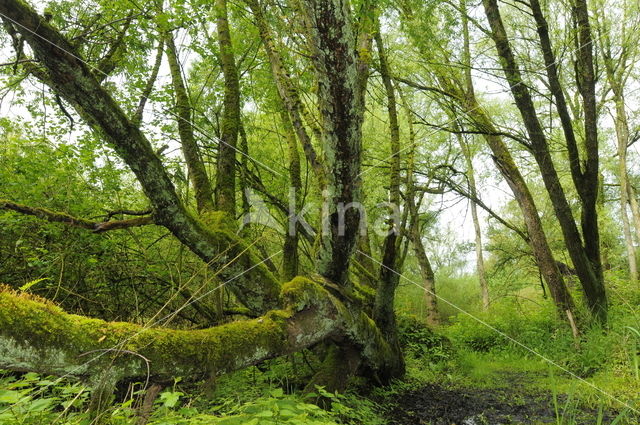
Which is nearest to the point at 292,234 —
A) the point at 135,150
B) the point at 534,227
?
the point at 135,150

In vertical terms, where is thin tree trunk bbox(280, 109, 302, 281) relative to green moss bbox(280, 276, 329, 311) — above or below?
above

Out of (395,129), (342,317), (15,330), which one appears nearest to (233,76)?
(395,129)

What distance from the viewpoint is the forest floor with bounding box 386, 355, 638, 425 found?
3523mm

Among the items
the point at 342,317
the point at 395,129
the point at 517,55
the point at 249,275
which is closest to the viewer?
the point at 342,317

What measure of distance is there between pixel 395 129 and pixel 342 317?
9.29 ft

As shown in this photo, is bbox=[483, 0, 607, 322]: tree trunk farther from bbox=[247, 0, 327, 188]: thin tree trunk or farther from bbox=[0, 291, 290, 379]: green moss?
bbox=[0, 291, 290, 379]: green moss

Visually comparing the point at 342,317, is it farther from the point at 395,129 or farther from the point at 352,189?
the point at 395,129

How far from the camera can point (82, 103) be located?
2.59 meters

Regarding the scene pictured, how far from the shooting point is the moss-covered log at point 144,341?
1492mm

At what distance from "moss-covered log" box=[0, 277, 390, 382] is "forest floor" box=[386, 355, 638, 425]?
1788 millimetres

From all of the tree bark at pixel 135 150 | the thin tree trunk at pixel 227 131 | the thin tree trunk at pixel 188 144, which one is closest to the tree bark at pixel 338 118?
the tree bark at pixel 135 150

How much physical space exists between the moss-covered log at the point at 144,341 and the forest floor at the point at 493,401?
1.79m

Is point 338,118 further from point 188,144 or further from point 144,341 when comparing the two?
point 188,144

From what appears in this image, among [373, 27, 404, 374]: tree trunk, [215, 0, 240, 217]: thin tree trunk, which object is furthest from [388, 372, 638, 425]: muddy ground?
[215, 0, 240, 217]: thin tree trunk
